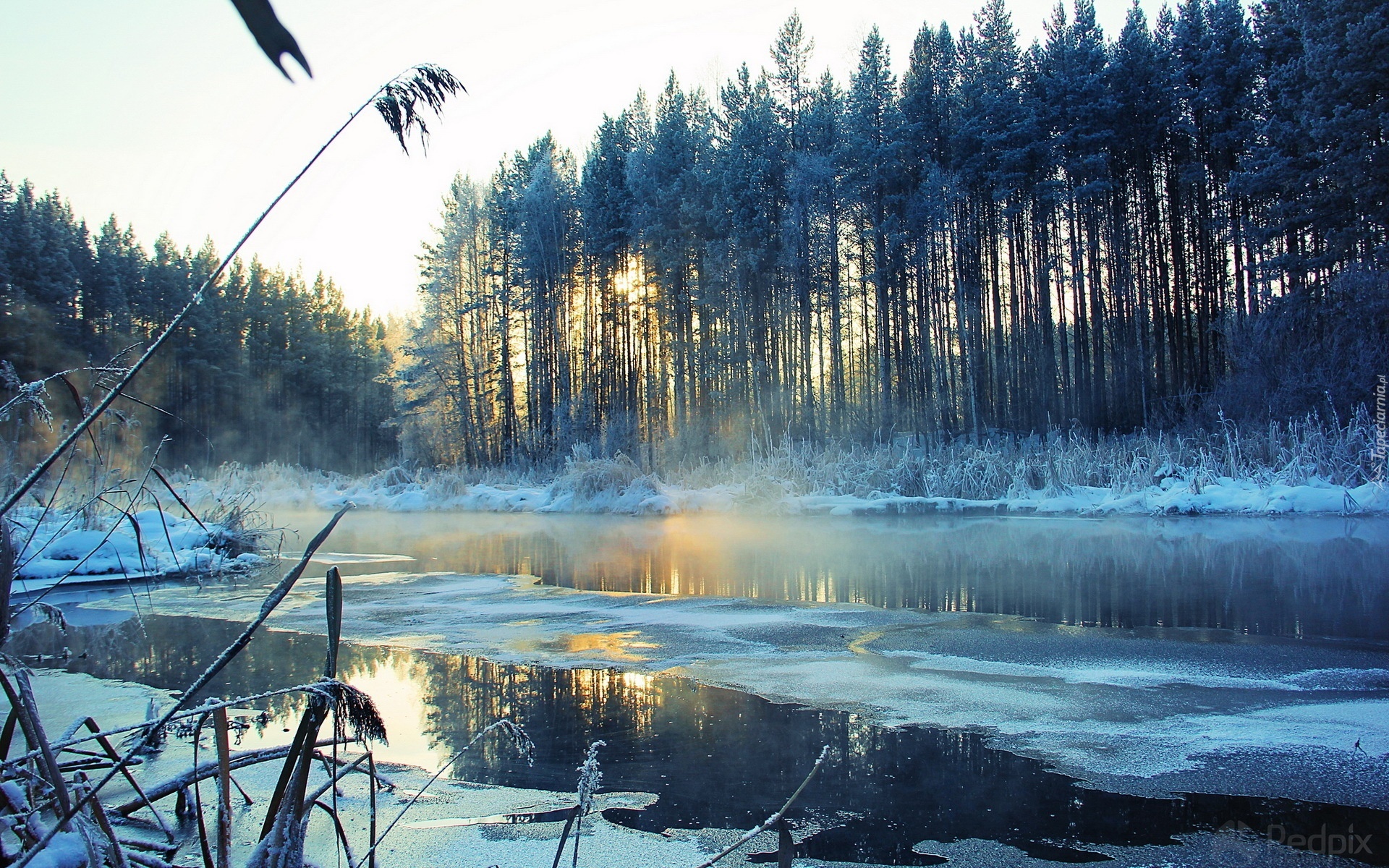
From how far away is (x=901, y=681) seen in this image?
3.98 metres

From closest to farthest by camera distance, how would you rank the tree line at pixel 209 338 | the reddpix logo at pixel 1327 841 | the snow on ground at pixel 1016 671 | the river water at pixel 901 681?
the reddpix logo at pixel 1327 841 → the river water at pixel 901 681 → the snow on ground at pixel 1016 671 → the tree line at pixel 209 338

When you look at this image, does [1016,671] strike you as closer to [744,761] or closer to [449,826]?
[744,761]

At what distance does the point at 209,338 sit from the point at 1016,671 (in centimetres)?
5346

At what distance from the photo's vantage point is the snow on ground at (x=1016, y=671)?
2.87 metres

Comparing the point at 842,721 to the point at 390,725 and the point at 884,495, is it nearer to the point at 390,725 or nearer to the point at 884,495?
the point at 390,725

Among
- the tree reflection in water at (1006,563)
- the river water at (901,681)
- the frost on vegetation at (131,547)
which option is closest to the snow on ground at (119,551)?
the frost on vegetation at (131,547)

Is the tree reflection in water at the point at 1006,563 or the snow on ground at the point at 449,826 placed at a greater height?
the tree reflection in water at the point at 1006,563

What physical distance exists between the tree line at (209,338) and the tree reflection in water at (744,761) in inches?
1222

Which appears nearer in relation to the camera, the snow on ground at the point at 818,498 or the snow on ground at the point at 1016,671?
the snow on ground at the point at 1016,671

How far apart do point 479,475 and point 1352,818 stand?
24418 millimetres

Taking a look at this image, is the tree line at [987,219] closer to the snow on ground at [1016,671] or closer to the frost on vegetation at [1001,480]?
the frost on vegetation at [1001,480]

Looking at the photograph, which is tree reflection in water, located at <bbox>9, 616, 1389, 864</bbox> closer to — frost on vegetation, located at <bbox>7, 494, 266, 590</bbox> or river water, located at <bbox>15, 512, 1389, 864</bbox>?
river water, located at <bbox>15, 512, 1389, 864</bbox>

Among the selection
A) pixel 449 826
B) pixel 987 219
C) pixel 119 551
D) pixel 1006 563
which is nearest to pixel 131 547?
pixel 119 551

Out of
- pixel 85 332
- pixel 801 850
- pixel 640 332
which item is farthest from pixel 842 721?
pixel 85 332
